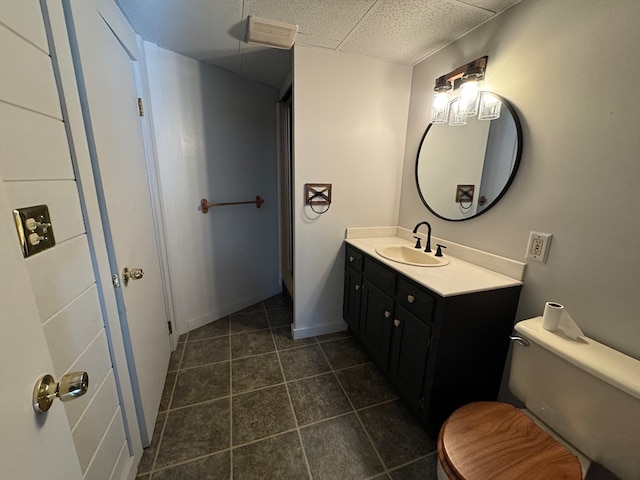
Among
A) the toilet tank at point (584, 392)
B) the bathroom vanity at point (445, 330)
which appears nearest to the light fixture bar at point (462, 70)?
the bathroom vanity at point (445, 330)

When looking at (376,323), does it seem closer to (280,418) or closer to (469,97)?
(280,418)

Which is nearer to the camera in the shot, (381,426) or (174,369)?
(381,426)

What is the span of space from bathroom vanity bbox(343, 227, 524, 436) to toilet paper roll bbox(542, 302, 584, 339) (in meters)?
0.22

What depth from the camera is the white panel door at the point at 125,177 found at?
937 mm

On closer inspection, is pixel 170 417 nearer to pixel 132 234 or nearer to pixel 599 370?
pixel 132 234

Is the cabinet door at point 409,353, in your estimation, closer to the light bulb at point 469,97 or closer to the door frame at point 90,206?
the light bulb at point 469,97

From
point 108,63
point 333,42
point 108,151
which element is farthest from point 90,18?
point 333,42

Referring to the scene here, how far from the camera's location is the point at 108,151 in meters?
1.03

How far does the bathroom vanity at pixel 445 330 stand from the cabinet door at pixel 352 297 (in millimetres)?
317

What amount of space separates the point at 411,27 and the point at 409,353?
1.82 metres

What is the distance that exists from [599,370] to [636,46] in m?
1.11

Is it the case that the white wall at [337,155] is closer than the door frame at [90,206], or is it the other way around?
the door frame at [90,206]

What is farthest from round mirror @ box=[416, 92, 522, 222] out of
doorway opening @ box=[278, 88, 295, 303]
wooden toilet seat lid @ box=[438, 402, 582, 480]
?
doorway opening @ box=[278, 88, 295, 303]

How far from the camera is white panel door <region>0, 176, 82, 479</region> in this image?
0.39 m
